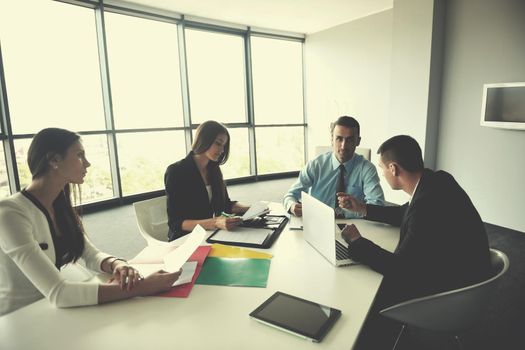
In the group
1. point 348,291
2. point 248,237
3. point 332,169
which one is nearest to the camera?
point 348,291

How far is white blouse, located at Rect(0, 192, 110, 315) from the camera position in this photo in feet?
3.70

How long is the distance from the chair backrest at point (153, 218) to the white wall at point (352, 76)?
13.0ft

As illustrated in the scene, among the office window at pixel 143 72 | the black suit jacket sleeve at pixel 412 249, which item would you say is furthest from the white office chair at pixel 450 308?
the office window at pixel 143 72

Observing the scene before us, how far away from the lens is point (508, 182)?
3.76 m

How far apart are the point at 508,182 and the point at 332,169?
265cm

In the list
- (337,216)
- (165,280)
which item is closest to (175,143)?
(337,216)

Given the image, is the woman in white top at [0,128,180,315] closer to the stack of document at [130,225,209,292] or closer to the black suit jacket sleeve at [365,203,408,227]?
the stack of document at [130,225,209,292]

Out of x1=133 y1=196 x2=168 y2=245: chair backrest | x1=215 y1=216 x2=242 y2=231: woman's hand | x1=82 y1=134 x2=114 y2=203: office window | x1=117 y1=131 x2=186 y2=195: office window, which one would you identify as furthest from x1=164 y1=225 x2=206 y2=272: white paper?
x1=117 y1=131 x2=186 y2=195: office window

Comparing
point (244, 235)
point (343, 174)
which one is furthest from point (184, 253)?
point (343, 174)

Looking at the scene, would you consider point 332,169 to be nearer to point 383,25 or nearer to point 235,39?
point 383,25

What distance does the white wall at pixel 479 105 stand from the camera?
361cm

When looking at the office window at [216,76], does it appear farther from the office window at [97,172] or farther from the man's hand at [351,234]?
the man's hand at [351,234]

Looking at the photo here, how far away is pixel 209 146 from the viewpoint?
6.91ft

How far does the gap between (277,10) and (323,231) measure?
4698mm
